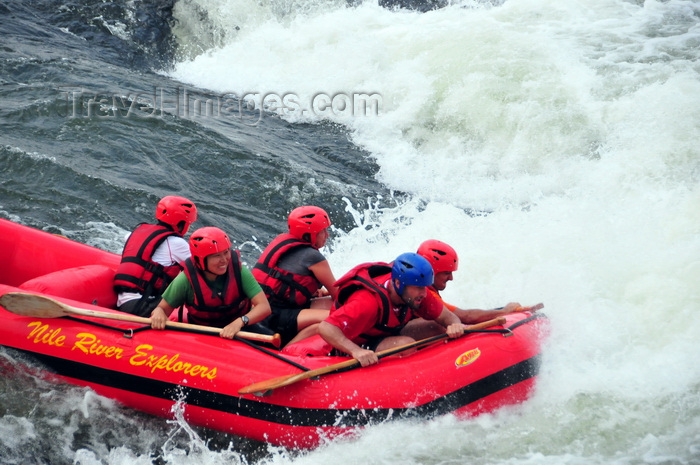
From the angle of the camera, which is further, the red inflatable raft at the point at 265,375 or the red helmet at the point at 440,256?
the red helmet at the point at 440,256

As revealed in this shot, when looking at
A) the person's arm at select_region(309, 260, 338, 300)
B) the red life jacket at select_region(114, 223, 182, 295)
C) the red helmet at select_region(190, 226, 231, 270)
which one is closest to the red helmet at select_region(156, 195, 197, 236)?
the red life jacket at select_region(114, 223, 182, 295)

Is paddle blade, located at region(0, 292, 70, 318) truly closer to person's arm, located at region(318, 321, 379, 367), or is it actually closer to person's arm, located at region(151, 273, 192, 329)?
person's arm, located at region(151, 273, 192, 329)

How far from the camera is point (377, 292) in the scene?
179 inches

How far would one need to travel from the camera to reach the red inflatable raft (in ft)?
14.6

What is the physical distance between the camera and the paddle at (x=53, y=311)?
15.2 ft

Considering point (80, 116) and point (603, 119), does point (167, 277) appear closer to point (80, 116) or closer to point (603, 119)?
point (80, 116)

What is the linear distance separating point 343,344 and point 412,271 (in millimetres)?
630

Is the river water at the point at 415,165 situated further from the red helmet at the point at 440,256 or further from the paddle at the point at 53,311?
the red helmet at the point at 440,256

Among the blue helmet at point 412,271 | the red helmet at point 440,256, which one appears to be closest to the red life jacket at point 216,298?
the blue helmet at point 412,271

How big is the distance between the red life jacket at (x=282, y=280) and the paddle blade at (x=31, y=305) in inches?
54.1

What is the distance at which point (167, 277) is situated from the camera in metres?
5.38

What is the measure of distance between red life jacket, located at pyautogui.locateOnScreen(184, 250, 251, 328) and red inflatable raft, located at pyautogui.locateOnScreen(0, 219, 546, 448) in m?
0.21

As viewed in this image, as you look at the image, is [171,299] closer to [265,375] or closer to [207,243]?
[207,243]

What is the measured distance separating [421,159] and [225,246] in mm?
6120
